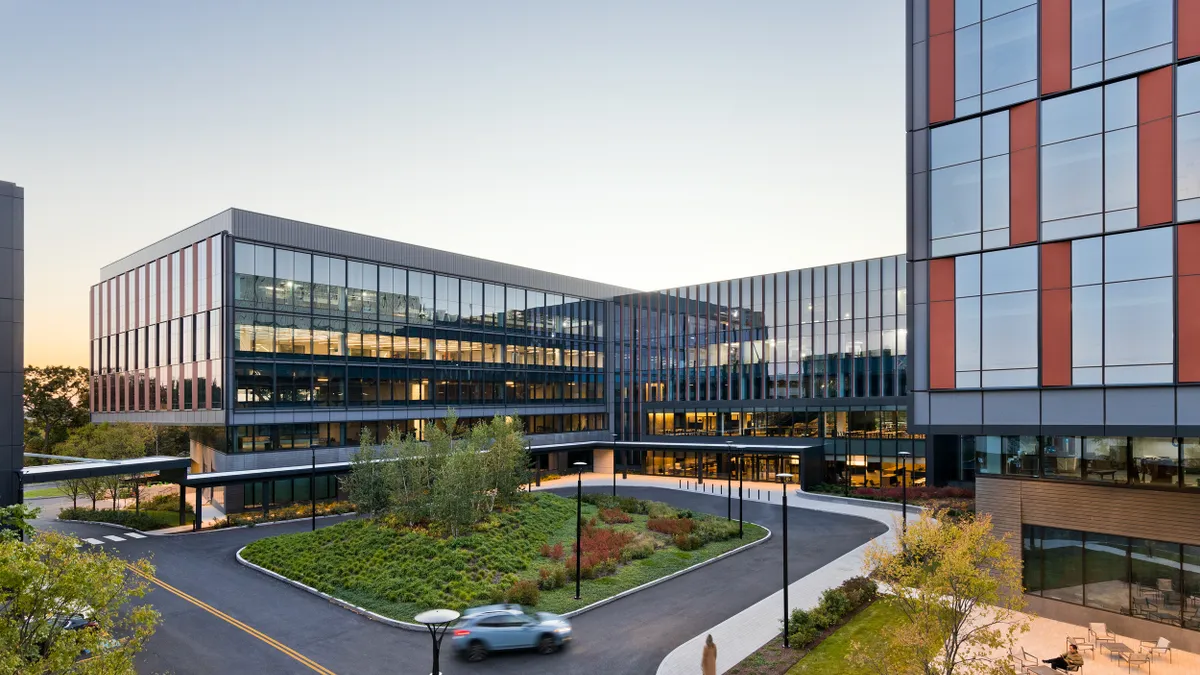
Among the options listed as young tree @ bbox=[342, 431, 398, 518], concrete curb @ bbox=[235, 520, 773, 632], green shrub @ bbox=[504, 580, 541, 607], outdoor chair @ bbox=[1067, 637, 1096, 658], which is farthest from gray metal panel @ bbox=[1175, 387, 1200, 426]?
young tree @ bbox=[342, 431, 398, 518]

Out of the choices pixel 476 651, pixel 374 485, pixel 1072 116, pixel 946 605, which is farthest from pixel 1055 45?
pixel 374 485

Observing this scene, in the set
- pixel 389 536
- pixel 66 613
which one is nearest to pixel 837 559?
pixel 389 536

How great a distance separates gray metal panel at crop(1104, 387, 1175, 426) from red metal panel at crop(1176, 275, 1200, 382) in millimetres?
680

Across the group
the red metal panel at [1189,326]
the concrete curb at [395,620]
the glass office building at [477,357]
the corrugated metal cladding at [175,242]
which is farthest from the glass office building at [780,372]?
the corrugated metal cladding at [175,242]

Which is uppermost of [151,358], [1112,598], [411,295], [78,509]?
[411,295]

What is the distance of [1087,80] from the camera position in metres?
20.2

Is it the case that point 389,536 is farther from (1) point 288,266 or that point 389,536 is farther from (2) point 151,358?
(2) point 151,358

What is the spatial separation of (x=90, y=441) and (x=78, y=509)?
6191mm

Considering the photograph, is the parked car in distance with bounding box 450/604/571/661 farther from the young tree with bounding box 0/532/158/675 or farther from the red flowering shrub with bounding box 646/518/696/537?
the red flowering shrub with bounding box 646/518/696/537

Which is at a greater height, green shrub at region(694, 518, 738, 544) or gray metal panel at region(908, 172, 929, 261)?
gray metal panel at region(908, 172, 929, 261)

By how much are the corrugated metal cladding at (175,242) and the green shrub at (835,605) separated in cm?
4231

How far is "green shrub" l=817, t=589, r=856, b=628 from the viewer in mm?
21706

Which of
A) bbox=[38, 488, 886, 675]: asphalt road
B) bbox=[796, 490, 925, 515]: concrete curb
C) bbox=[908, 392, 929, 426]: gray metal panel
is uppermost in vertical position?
bbox=[908, 392, 929, 426]: gray metal panel

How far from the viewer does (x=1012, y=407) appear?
2130 cm
